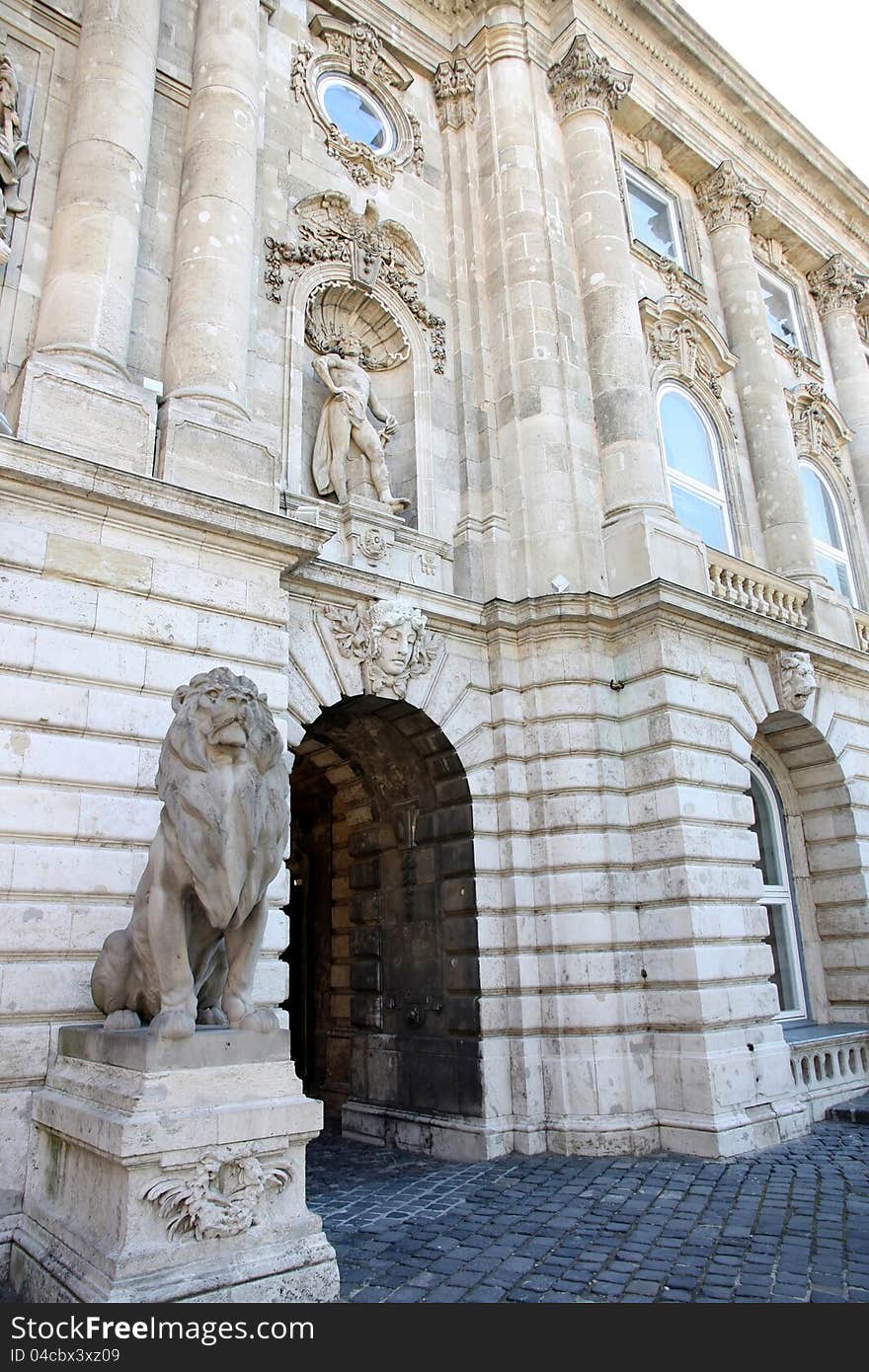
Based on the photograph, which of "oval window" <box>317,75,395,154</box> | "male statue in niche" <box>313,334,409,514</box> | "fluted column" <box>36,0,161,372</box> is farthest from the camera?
"oval window" <box>317,75,395,154</box>

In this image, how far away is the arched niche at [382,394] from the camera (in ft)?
35.9

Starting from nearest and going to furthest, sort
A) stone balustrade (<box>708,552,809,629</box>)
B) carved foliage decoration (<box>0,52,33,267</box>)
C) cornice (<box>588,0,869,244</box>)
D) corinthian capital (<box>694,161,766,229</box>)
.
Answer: carved foliage decoration (<box>0,52,33,267</box>) → stone balustrade (<box>708,552,809,629</box>) → cornice (<box>588,0,869,244</box>) → corinthian capital (<box>694,161,766,229</box>)

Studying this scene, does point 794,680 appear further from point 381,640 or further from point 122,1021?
point 122,1021

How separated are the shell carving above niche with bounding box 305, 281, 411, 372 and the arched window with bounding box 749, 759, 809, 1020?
7.51 m

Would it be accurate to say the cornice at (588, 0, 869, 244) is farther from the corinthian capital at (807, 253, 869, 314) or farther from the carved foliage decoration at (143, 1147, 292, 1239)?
the carved foliage decoration at (143, 1147, 292, 1239)

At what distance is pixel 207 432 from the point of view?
881 cm

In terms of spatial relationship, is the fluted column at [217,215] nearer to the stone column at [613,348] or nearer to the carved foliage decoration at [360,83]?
the carved foliage decoration at [360,83]

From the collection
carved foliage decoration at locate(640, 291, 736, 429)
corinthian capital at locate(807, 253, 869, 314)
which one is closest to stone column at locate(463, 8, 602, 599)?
carved foliage decoration at locate(640, 291, 736, 429)

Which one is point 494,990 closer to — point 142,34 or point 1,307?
point 1,307

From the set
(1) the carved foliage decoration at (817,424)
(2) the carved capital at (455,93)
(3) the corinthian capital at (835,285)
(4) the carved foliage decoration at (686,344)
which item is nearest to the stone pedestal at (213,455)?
(4) the carved foliage decoration at (686,344)

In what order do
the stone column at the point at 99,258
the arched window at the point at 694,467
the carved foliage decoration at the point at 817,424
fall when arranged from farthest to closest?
the carved foliage decoration at the point at 817,424 → the arched window at the point at 694,467 → the stone column at the point at 99,258

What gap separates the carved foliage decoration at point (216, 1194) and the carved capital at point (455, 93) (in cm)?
1465

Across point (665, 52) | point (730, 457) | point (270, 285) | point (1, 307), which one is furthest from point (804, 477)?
point (1, 307)

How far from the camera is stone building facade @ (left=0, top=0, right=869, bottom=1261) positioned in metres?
7.73
